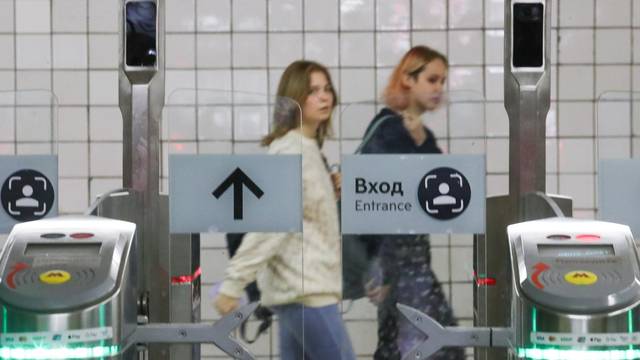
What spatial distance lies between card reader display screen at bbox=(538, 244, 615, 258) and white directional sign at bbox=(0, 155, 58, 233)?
171 cm

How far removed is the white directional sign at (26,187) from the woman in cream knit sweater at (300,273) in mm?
709

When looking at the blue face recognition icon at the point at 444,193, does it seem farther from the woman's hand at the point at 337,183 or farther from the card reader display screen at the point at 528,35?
the card reader display screen at the point at 528,35

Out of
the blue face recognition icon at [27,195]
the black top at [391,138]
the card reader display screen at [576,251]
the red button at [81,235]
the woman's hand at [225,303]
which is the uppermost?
the black top at [391,138]

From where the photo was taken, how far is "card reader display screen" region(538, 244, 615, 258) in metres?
3.38

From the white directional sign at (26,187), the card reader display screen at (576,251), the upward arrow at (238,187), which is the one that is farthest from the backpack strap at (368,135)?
the white directional sign at (26,187)

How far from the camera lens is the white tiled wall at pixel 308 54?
532cm

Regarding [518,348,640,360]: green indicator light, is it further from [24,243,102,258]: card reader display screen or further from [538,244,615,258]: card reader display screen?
[24,243,102,258]: card reader display screen

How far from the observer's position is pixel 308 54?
5340mm

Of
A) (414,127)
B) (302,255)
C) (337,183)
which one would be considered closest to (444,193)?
(414,127)

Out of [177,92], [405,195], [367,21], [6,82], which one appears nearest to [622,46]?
[367,21]

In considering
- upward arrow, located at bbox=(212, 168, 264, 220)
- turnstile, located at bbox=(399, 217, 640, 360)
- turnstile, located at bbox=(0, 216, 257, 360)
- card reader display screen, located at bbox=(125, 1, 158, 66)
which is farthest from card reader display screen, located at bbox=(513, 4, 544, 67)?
turnstile, located at bbox=(0, 216, 257, 360)

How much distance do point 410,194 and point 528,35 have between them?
2.08 feet

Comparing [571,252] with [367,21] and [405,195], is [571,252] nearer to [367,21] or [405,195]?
[405,195]

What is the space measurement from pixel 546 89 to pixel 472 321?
2.60ft
